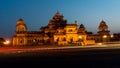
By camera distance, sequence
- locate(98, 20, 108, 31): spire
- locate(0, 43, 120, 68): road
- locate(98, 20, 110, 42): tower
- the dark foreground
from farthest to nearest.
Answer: locate(98, 20, 108, 31): spire, locate(98, 20, 110, 42): tower, locate(0, 43, 120, 68): road, the dark foreground

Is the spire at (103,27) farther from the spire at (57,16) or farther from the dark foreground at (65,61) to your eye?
the dark foreground at (65,61)

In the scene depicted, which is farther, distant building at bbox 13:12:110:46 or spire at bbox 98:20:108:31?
spire at bbox 98:20:108:31

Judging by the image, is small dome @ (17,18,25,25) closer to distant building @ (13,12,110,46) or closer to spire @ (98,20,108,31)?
distant building @ (13,12,110,46)

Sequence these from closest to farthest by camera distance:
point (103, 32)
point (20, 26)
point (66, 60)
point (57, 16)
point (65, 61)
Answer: point (65, 61), point (66, 60), point (20, 26), point (57, 16), point (103, 32)

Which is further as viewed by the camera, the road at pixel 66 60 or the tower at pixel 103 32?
the tower at pixel 103 32

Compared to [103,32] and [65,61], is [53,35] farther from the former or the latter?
[65,61]

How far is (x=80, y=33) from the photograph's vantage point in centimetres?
8638

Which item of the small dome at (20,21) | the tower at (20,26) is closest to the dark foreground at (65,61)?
the tower at (20,26)

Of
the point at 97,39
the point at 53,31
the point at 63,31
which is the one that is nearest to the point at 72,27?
the point at 63,31

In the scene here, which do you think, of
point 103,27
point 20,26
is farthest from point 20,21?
point 103,27

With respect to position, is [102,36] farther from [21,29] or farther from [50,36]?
[21,29]

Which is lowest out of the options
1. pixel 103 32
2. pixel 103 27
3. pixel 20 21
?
pixel 103 32

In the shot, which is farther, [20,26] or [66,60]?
[20,26]

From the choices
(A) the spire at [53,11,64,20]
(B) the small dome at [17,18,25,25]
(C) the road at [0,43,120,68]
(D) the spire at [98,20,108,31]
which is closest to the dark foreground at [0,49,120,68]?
(C) the road at [0,43,120,68]
